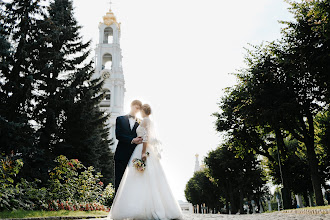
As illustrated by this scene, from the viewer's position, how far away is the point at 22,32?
43.9 ft

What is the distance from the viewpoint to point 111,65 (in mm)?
66750

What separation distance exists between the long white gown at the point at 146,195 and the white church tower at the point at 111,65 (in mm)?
55988

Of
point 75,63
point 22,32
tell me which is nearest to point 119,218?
point 22,32

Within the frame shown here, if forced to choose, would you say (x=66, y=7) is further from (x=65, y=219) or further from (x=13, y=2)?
(x=65, y=219)

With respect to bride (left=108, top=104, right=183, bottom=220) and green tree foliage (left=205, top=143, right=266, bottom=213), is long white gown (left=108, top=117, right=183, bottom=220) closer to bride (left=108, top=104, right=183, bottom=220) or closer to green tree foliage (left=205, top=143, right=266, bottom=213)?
bride (left=108, top=104, right=183, bottom=220)

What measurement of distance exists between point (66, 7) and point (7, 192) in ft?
52.4

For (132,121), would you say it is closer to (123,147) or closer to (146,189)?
(123,147)

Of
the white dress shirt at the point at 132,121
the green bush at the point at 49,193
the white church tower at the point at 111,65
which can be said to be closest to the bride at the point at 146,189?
the white dress shirt at the point at 132,121

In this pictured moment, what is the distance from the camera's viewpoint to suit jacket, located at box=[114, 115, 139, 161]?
6543 mm

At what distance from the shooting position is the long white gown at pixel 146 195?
18.3ft

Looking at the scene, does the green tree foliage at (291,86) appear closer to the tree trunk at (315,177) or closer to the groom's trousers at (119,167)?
the tree trunk at (315,177)

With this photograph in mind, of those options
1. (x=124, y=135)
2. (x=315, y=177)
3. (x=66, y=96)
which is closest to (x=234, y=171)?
(x=315, y=177)

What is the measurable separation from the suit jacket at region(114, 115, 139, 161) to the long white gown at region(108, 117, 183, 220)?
1.20 feet

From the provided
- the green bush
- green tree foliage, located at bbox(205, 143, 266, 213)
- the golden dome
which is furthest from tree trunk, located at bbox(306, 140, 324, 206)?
the golden dome
